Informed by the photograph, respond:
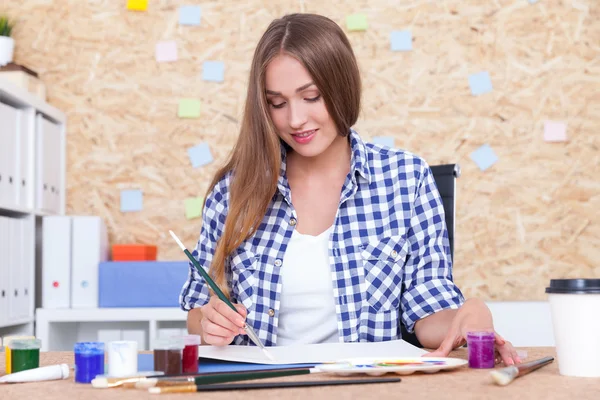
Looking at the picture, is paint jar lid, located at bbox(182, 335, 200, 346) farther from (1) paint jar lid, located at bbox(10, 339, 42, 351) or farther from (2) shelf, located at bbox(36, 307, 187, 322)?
(2) shelf, located at bbox(36, 307, 187, 322)

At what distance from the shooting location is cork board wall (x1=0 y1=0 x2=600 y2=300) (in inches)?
119

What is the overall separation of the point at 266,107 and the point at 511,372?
2.55 feet

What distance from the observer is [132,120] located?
122 inches

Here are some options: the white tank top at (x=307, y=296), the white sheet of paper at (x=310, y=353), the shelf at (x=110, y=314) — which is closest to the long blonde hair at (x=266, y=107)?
the white tank top at (x=307, y=296)

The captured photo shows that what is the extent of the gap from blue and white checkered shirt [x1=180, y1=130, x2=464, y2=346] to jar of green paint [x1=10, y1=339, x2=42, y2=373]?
0.55 metres

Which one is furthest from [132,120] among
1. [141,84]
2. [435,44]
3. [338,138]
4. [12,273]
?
[338,138]

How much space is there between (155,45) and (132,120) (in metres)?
0.31

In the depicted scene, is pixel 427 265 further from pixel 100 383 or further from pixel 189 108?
pixel 189 108

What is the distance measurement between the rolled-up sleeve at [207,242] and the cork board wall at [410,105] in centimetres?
147

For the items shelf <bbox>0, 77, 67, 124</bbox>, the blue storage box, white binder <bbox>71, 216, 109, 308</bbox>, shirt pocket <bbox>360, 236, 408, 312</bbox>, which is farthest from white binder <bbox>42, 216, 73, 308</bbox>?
shirt pocket <bbox>360, 236, 408, 312</bbox>

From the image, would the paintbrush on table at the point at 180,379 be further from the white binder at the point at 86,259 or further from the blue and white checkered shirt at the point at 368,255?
the white binder at the point at 86,259

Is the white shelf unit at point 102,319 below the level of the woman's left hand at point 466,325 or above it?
below

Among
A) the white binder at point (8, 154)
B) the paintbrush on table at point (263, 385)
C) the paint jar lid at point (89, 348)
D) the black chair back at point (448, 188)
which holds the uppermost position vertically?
the white binder at point (8, 154)

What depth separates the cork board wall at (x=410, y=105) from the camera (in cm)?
302
